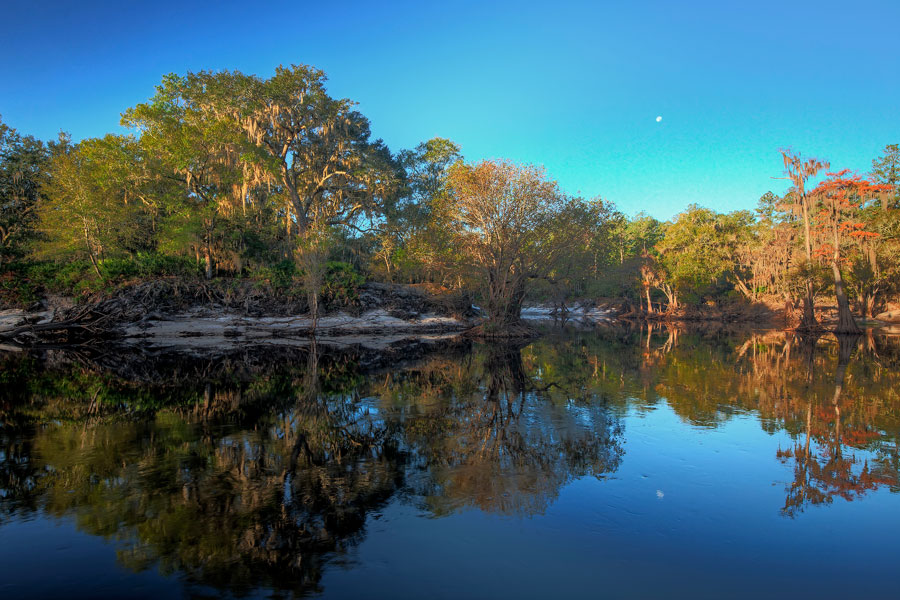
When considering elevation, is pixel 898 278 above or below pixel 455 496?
above

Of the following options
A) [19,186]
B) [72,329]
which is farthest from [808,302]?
[19,186]

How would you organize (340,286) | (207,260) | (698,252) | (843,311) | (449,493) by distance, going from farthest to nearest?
(698,252) → (340,286) → (207,260) → (843,311) → (449,493)

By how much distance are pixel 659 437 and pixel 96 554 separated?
291 inches

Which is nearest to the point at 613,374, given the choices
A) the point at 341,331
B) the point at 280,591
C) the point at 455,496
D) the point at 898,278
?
the point at 455,496

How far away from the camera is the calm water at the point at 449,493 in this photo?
371 cm

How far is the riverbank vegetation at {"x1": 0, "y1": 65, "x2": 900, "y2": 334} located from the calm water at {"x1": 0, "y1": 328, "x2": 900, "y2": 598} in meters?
16.3

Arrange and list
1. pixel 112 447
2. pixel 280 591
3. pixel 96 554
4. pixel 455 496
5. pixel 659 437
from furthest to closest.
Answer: pixel 659 437, pixel 112 447, pixel 455 496, pixel 96 554, pixel 280 591

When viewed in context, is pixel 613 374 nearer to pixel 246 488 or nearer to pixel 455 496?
pixel 455 496

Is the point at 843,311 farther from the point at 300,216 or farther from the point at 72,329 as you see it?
the point at 72,329


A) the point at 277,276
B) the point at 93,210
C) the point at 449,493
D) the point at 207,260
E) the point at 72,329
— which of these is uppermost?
the point at 93,210

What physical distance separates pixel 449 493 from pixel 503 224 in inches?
843

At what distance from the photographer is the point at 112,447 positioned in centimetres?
685

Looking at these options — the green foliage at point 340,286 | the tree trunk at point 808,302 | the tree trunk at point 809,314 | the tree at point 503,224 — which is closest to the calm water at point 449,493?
the tree at point 503,224

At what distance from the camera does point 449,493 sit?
5230 mm
